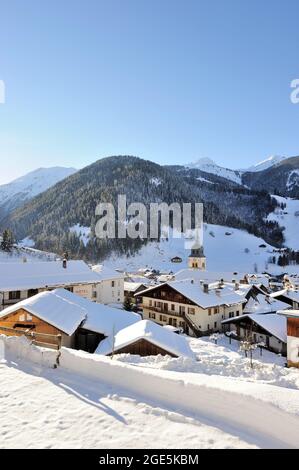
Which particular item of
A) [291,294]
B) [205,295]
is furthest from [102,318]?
[291,294]

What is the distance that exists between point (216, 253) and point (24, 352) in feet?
518

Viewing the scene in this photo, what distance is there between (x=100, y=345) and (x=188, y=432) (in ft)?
67.2

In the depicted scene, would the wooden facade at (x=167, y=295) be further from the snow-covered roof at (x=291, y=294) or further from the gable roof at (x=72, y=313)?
the snow-covered roof at (x=291, y=294)

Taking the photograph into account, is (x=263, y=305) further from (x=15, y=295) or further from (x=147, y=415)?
(x=147, y=415)

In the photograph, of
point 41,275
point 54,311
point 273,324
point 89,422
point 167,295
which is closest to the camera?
point 89,422

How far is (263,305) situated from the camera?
53.5 metres

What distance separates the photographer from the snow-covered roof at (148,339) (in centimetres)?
2439

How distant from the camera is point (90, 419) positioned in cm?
798

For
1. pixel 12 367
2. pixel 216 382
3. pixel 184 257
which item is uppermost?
pixel 216 382

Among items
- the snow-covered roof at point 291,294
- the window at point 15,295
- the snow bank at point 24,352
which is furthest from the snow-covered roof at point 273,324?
the snow bank at point 24,352

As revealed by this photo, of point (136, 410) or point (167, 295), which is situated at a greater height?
point (136, 410)

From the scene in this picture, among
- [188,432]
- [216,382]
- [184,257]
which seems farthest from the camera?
[184,257]

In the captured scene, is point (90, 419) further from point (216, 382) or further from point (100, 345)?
point (100, 345)

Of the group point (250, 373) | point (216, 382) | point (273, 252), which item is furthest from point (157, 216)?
point (216, 382)
